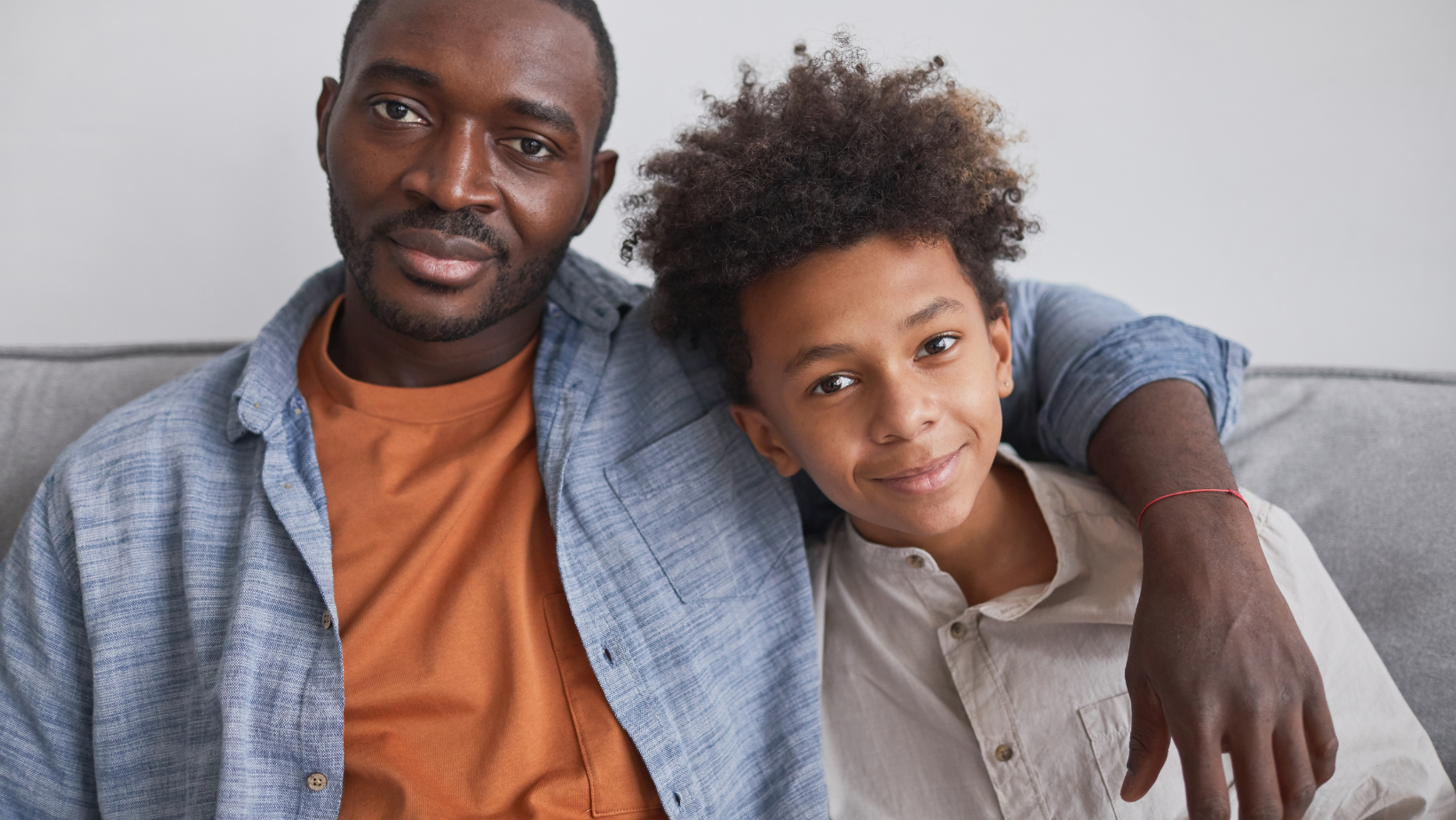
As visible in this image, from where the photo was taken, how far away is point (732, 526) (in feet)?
4.33

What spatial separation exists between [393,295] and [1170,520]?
109 centimetres

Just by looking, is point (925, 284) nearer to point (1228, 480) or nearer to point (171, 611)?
point (1228, 480)

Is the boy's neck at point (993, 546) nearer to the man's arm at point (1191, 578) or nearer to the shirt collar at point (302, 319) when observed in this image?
the man's arm at point (1191, 578)

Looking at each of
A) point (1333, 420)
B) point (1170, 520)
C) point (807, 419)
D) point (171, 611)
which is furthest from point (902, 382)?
point (171, 611)

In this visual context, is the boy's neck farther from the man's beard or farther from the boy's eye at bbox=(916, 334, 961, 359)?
the man's beard

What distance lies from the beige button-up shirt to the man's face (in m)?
0.69

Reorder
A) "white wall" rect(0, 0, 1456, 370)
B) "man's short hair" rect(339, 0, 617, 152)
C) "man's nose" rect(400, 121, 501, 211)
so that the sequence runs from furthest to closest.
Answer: "white wall" rect(0, 0, 1456, 370), "man's short hair" rect(339, 0, 617, 152), "man's nose" rect(400, 121, 501, 211)

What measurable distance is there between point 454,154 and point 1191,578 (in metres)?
1.08

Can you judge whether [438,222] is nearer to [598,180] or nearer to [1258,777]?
[598,180]

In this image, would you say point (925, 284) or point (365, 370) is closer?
point (925, 284)

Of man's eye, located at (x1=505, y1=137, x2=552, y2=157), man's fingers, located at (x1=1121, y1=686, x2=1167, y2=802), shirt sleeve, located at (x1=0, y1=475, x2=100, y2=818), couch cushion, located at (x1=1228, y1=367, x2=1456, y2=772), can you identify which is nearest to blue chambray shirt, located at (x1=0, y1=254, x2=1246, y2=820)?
shirt sleeve, located at (x1=0, y1=475, x2=100, y2=818)

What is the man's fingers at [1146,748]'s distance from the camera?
37.7 inches

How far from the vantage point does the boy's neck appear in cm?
125

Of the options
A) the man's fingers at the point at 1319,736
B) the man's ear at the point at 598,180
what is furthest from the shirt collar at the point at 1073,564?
the man's ear at the point at 598,180
